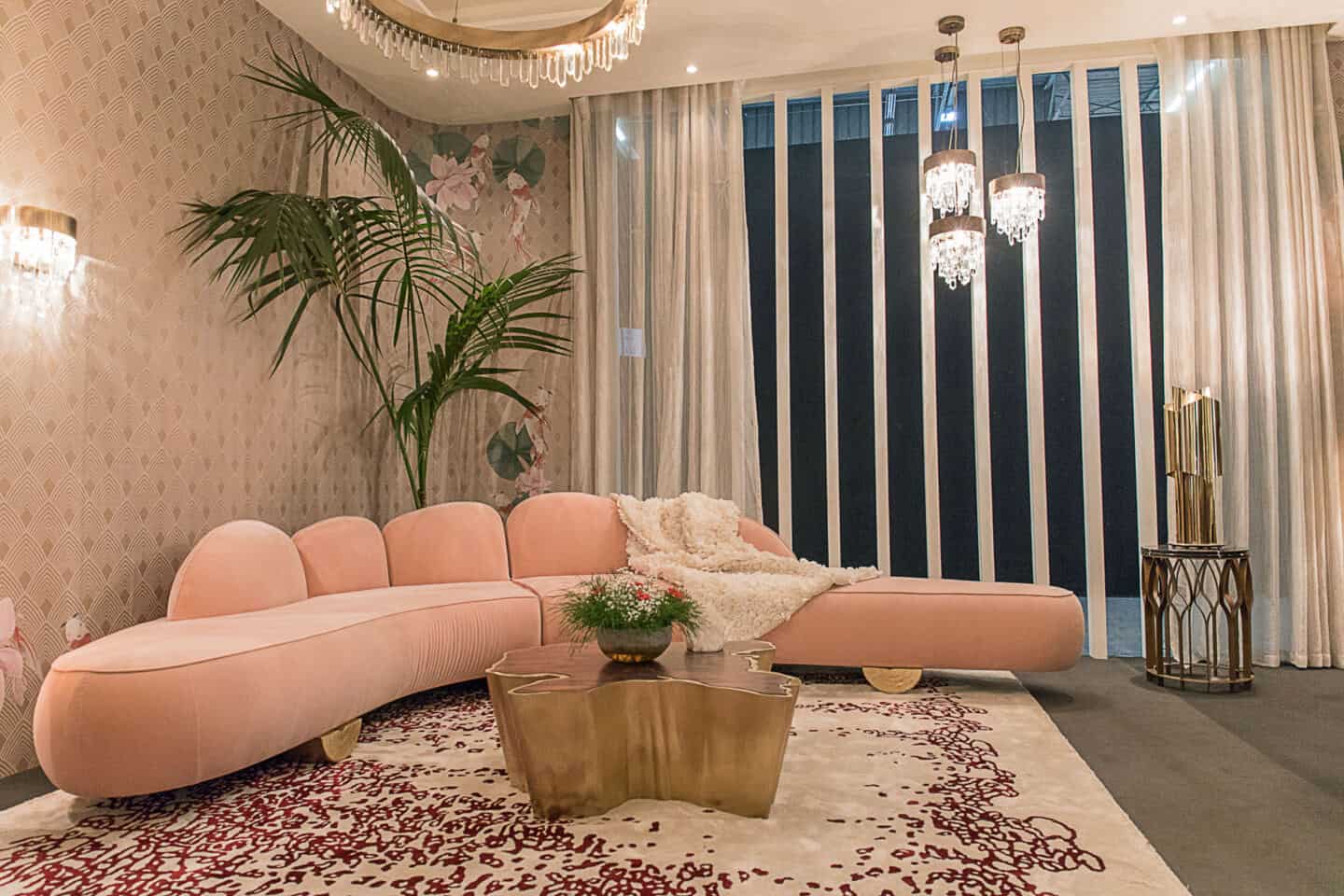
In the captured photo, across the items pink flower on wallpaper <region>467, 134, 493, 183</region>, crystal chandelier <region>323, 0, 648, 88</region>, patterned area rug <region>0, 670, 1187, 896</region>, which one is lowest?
patterned area rug <region>0, 670, 1187, 896</region>

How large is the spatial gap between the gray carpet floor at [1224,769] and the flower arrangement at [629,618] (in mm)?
1204

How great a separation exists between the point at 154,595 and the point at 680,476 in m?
2.40

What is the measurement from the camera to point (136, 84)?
10.5 feet

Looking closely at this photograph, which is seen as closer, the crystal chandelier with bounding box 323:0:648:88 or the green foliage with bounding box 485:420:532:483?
the crystal chandelier with bounding box 323:0:648:88

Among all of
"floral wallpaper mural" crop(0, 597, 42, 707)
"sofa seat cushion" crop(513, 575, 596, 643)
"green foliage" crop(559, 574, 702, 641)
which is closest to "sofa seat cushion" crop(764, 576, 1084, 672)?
"sofa seat cushion" crop(513, 575, 596, 643)

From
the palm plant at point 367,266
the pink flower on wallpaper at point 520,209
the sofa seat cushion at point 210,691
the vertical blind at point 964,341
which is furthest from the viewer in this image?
the pink flower on wallpaper at point 520,209

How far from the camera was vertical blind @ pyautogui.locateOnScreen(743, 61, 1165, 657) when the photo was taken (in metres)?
4.48

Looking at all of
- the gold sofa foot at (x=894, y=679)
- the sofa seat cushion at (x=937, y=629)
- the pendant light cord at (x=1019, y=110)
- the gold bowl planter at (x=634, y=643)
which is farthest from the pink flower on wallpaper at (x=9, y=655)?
the pendant light cord at (x=1019, y=110)

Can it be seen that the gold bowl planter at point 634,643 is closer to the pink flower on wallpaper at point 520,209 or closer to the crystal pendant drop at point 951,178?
the crystal pendant drop at point 951,178

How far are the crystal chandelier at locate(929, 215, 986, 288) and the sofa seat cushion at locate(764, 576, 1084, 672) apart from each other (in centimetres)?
143

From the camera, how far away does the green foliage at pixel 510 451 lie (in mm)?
4984

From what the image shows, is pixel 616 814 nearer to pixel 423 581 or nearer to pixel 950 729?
pixel 950 729

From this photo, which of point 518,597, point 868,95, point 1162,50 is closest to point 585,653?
point 518,597

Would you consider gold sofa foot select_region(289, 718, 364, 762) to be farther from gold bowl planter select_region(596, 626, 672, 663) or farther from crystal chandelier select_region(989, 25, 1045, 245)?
→ crystal chandelier select_region(989, 25, 1045, 245)
